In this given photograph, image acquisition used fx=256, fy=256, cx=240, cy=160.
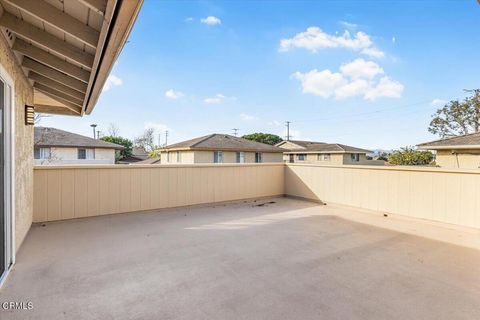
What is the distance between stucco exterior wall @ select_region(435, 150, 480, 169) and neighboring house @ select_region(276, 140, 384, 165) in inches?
457

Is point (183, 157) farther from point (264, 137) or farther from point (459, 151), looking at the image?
point (264, 137)

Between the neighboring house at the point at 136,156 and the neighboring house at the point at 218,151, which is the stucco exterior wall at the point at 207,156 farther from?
the neighboring house at the point at 136,156

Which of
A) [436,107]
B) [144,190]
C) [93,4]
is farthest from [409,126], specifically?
[93,4]

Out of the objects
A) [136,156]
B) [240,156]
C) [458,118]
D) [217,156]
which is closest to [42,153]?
[217,156]

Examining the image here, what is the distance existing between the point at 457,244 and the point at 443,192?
1318mm

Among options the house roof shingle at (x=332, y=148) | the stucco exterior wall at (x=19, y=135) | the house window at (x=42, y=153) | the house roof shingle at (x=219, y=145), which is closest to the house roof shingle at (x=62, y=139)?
the house window at (x=42, y=153)

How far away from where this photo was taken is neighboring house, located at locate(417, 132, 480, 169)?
10.0m

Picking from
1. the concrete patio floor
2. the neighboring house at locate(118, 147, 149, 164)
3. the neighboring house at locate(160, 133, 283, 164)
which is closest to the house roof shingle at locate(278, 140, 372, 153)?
the neighboring house at locate(160, 133, 283, 164)

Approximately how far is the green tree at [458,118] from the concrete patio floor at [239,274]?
22122 mm

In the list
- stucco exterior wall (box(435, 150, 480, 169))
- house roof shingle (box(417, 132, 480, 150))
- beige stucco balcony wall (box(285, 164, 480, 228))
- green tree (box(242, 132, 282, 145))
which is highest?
green tree (box(242, 132, 282, 145))

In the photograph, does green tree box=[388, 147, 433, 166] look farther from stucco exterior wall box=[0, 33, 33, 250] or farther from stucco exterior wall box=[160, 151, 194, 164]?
stucco exterior wall box=[0, 33, 33, 250]

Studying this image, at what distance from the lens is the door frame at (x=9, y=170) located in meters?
2.62

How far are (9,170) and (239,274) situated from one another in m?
2.65

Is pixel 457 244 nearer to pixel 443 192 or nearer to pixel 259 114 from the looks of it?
pixel 443 192
